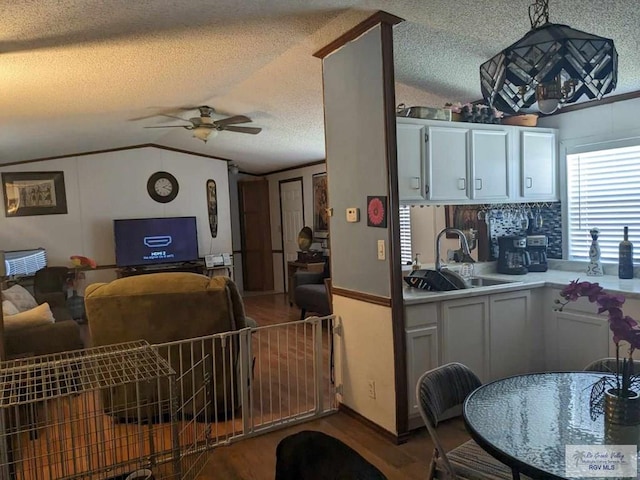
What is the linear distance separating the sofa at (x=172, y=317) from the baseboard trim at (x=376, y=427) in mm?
778

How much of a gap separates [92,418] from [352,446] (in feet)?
4.87

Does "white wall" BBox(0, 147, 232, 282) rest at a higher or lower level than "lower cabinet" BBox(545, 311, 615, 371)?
higher

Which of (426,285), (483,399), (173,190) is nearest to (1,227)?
(173,190)

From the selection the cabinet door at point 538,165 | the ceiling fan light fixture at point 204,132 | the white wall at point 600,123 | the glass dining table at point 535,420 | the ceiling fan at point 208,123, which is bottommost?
the glass dining table at point 535,420

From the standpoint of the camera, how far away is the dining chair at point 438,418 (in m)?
1.77

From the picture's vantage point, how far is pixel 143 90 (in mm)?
3988

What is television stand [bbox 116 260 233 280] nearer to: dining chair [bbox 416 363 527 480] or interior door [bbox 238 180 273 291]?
interior door [bbox 238 180 273 291]

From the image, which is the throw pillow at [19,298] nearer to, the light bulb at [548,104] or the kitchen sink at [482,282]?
the kitchen sink at [482,282]

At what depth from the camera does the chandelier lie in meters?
1.58

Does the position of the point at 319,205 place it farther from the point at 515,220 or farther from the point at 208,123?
the point at 515,220

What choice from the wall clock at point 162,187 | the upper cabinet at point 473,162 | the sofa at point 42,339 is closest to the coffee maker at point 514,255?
the upper cabinet at point 473,162

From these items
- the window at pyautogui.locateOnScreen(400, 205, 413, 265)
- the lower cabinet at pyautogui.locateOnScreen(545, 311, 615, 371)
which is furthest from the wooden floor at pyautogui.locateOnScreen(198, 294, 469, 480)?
the window at pyautogui.locateOnScreen(400, 205, 413, 265)

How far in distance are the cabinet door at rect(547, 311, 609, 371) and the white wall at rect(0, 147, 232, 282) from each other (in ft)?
19.0

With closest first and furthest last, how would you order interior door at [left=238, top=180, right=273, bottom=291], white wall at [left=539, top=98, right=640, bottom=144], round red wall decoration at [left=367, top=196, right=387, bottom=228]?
round red wall decoration at [left=367, top=196, right=387, bottom=228], white wall at [left=539, top=98, right=640, bottom=144], interior door at [left=238, top=180, right=273, bottom=291]
